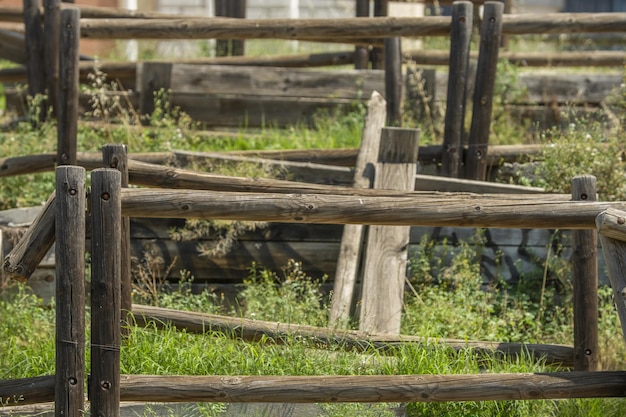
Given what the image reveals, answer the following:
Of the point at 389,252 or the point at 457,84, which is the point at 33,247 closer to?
the point at 389,252

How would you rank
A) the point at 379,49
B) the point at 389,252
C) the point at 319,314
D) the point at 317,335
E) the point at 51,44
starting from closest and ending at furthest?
the point at 317,335
the point at 319,314
the point at 389,252
the point at 51,44
the point at 379,49

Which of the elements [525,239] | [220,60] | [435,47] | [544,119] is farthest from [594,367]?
[435,47]

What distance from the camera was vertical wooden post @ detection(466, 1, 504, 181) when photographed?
7.35 metres

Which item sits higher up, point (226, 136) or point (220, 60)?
point (220, 60)

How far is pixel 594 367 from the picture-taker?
205 inches

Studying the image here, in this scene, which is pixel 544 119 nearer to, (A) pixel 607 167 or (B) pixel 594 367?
(A) pixel 607 167

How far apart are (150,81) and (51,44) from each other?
113 centimetres

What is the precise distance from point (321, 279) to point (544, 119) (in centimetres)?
361

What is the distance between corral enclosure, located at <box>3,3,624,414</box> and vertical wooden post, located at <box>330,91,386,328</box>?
0.34 feet

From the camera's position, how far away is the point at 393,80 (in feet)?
27.7

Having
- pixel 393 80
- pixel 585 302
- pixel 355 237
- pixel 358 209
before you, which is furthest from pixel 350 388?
pixel 393 80

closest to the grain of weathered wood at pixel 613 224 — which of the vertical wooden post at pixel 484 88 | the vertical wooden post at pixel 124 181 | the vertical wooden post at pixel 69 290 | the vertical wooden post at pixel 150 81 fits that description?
the vertical wooden post at pixel 69 290

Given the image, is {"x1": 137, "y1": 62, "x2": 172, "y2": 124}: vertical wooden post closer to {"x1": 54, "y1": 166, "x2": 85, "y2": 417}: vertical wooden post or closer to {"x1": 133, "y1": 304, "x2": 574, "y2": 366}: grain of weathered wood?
{"x1": 133, "y1": 304, "x2": 574, "y2": 366}: grain of weathered wood

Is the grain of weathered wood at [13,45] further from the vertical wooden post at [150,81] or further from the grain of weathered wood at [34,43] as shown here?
the vertical wooden post at [150,81]
